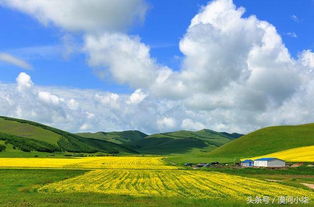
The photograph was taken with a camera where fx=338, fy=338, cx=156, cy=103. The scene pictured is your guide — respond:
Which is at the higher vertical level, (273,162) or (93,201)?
(273,162)

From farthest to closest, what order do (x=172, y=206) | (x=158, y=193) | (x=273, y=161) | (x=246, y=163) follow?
(x=246, y=163)
(x=273, y=161)
(x=158, y=193)
(x=172, y=206)

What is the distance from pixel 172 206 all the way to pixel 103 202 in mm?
8689

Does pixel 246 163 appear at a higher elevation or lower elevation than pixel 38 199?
higher

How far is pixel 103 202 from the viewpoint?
→ 136 ft

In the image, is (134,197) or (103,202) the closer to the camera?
(103,202)

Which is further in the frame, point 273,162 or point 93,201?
point 273,162

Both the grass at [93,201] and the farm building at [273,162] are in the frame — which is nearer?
the grass at [93,201]

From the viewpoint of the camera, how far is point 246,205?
40312 mm

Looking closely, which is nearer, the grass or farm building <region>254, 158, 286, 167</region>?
the grass

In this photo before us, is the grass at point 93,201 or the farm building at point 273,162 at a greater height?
the farm building at point 273,162

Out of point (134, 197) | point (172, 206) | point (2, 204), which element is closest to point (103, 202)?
point (134, 197)

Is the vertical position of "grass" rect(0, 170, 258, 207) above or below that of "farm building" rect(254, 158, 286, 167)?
below

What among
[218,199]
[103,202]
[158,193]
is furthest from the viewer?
[158,193]

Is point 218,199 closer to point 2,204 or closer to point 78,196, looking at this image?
point 78,196
